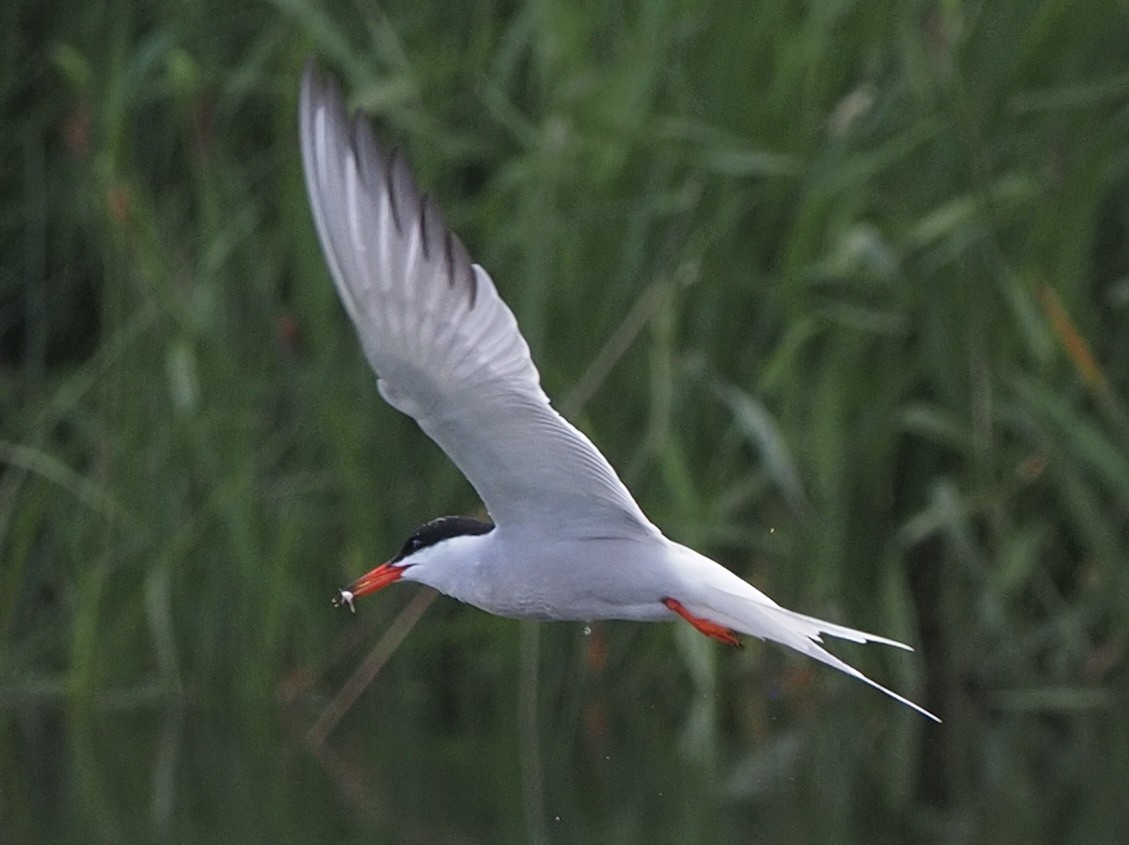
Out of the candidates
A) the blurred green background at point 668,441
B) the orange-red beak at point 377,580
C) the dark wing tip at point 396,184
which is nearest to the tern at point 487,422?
the dark wing tip at point 396,184

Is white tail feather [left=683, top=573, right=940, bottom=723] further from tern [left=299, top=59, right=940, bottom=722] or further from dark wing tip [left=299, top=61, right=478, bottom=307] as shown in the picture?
dark wing tip [left=299, top=61, right=478, bottom=307]

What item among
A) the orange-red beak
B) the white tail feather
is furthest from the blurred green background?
the white tail feather

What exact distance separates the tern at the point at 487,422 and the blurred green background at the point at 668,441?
154cm

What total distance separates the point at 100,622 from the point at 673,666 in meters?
1.41

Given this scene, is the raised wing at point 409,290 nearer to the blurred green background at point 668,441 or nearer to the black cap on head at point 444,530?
the black cap on head at point 444,530

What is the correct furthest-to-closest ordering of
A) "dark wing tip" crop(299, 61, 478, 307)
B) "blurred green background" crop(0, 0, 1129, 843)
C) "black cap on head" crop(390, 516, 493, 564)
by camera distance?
"blurred green background" crop(0, 0, 1129, 843), "black cap on head" crop(390, 516, 493, 564), "dark wing tip" crop(299, 61, 478, 307)

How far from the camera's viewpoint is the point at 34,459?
592 centimetres

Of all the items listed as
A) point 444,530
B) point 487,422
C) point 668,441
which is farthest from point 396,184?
point 668,441

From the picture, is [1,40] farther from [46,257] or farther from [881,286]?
[881,286]

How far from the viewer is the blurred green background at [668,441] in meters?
5.45

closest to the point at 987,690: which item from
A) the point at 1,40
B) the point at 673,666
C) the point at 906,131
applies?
the point at 673,666

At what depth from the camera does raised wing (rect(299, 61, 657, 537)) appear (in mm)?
3443

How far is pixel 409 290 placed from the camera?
11.3 ft

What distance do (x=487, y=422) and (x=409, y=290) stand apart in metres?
0.23
